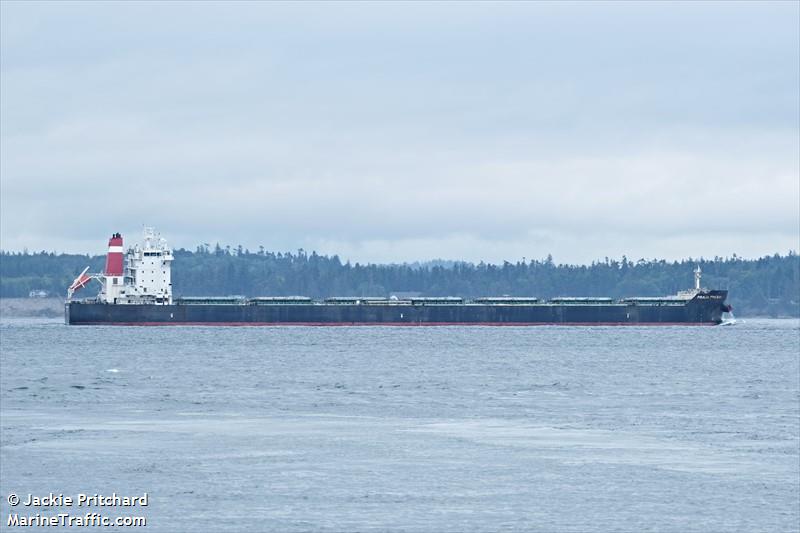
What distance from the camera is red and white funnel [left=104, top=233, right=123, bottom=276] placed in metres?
125

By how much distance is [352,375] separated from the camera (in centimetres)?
5925

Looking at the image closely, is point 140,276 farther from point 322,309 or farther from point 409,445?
point 409,445

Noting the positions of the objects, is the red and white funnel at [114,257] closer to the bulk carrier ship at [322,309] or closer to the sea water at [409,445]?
the bulk carrier ship at [322,309]

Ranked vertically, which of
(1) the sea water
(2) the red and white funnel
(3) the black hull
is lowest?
(1) the sea water

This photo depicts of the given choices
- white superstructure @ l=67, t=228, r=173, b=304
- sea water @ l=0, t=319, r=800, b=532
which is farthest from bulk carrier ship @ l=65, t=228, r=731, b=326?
sea water @ l=0, t=319, r=800, b=532

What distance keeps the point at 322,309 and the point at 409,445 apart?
291 ft

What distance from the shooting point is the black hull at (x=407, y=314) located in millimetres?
121312

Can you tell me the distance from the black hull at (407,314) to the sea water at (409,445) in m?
53.8

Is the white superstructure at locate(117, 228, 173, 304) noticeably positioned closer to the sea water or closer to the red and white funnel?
the red and white funnel

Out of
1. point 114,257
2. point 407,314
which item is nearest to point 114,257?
point 114,257

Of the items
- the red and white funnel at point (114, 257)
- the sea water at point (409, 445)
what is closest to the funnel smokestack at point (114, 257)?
the red and white funnel at point (114, 257)

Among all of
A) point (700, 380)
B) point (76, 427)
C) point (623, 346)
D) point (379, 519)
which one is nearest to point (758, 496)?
point (379, 519)

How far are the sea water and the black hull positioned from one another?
53823 mm

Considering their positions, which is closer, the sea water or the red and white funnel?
the sea water
